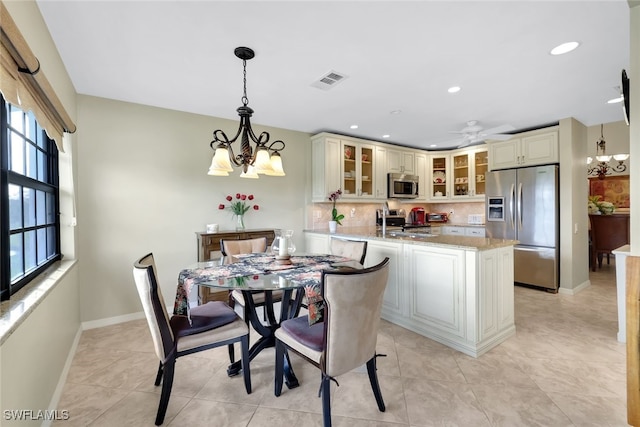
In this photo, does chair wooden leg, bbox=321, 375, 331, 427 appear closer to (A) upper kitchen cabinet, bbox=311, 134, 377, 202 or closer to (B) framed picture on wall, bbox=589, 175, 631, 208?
(A) upper kitchen cabinet, bbox=311, 134, 377, 202

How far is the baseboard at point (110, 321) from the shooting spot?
123 inches

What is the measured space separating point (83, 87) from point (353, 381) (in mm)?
3748

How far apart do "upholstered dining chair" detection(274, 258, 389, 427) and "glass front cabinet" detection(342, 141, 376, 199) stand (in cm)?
310

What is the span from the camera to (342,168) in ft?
15.3

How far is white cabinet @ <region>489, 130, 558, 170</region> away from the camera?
13.7ft

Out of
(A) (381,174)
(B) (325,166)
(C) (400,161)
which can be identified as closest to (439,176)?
(C) (400,161)

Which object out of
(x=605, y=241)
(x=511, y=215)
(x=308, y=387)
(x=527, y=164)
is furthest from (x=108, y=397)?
(x=605, y=241)

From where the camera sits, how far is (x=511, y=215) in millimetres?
4473

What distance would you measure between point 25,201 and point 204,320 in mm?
1446

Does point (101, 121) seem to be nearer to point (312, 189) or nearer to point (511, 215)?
point (312, 189)

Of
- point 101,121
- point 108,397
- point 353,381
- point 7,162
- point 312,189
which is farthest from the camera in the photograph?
point 312,189

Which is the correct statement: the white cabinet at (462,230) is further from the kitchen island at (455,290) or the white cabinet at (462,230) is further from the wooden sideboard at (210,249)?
the wooden sideboard at (210,249)

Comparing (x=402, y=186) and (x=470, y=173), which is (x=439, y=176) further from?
(x=402, y=186)

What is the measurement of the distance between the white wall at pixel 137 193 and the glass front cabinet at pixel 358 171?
163 centimetres
